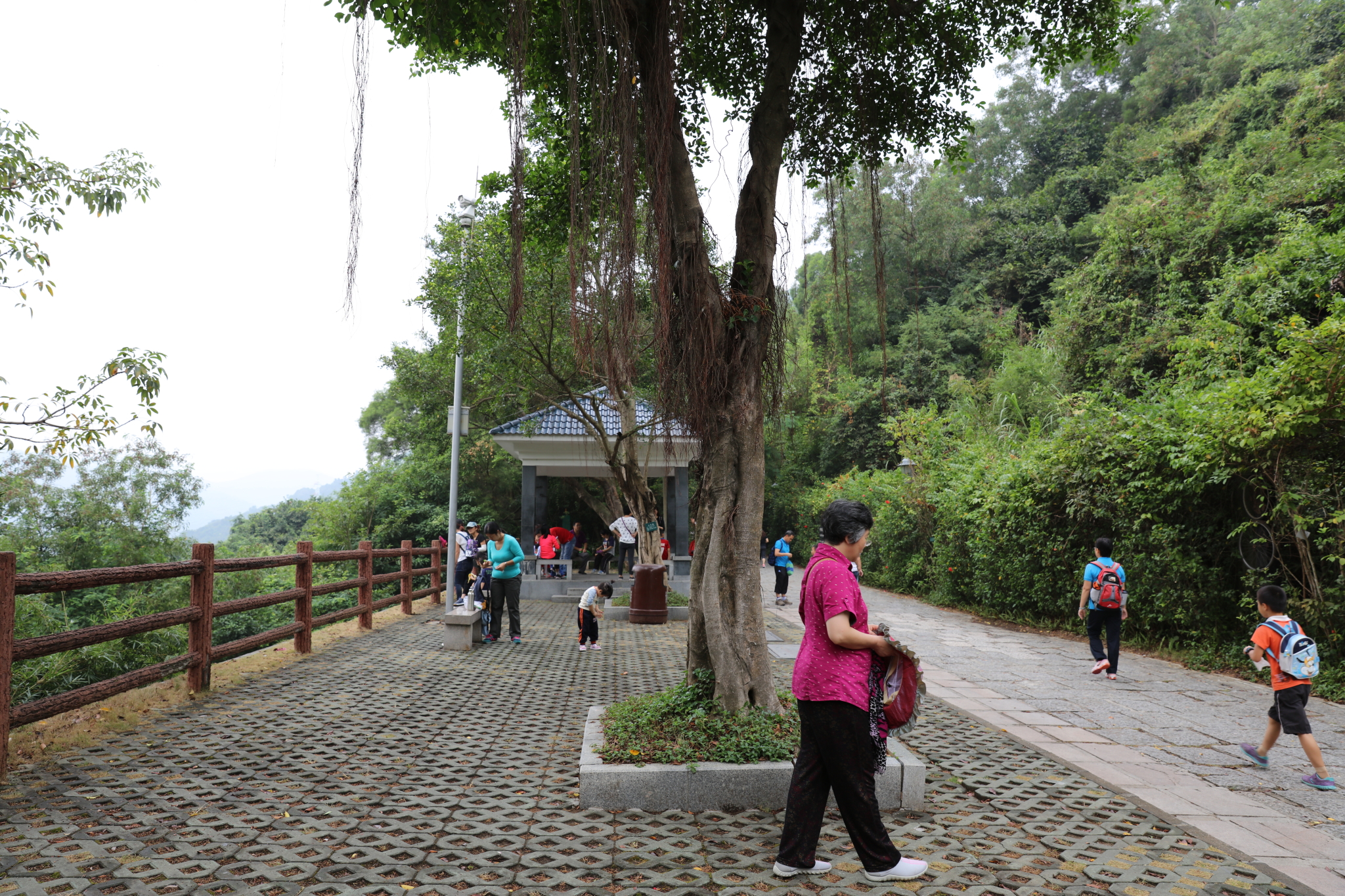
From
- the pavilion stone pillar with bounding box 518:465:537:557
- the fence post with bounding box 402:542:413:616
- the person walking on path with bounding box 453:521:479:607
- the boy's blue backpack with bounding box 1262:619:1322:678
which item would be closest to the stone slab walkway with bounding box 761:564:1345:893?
the boy's blue backpack with bounding box 1262:619:1322:678

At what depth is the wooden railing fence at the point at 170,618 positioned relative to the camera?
14.1 ft

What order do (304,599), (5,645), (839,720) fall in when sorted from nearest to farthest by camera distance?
(839,720)
(5,645)
(304,599)

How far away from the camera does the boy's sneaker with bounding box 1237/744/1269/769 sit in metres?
4.95

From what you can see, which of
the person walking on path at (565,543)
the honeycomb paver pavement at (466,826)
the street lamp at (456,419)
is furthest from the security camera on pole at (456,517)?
the person walking on path at (565,543)

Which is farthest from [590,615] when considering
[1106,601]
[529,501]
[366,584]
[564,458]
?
[529,501]

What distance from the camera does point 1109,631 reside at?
796 centimetres

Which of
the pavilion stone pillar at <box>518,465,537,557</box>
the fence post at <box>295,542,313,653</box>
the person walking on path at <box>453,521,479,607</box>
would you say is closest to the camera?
the fence post at <box>295,542,313,653</box>

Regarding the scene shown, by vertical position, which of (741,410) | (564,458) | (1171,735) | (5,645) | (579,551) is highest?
(564,458)

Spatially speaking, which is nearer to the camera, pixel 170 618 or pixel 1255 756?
pixel 1255 756

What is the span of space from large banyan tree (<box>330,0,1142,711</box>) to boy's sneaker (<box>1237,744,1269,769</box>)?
3224 mm

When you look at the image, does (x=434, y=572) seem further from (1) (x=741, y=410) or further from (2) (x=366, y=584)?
(1) (x=741, y=410)

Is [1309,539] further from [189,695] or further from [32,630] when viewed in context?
[32,630]

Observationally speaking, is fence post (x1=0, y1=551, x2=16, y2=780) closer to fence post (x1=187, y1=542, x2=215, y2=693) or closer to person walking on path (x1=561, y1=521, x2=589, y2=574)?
fence post (x1=187, y1=542, x2=215, y2=693)

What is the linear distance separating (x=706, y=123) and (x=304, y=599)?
271 inches
